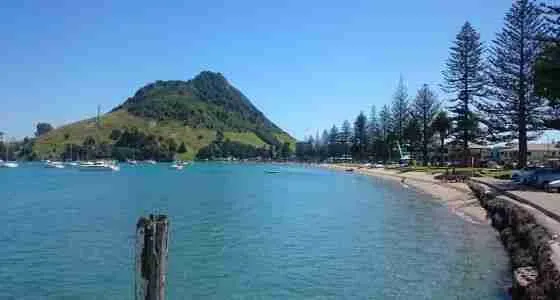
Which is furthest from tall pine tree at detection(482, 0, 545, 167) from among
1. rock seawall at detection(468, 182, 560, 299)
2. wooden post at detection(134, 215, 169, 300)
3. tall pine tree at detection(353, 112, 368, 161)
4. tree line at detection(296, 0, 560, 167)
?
tall pine tree at detection(353, 112, 368, 161)

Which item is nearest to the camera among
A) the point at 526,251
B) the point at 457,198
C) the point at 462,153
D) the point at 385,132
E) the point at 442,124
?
the point at 526,251

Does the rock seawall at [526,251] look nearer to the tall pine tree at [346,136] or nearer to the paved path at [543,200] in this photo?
the paved path at [543,200]

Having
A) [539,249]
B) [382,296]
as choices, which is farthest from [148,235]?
[539,249]

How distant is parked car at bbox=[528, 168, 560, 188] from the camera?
34.2 meters

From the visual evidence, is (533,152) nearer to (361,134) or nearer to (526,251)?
(361,134)

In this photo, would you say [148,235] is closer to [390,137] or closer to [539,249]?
[539,249]

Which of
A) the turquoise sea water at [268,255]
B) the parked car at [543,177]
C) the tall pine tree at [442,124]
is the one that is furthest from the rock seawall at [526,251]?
the tall pine tree at [442,124]

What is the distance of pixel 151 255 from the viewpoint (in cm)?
809

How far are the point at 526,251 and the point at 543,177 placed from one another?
20.4m

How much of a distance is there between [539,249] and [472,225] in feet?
39.6

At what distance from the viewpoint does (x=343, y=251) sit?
20.4m

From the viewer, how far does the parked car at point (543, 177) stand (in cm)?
3425

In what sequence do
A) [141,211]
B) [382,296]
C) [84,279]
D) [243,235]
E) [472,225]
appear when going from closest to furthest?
[382,296] < [84,279] < [243,235] < [472,225] < [141,211]

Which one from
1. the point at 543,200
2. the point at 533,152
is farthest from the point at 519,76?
the point at 533,152
